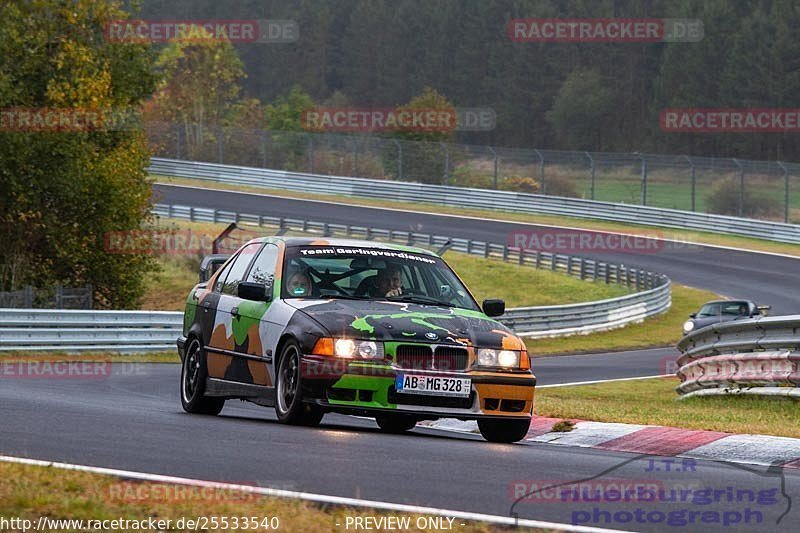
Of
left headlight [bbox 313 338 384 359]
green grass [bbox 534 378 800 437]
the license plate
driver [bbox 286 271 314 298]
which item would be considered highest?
driver [bbox 286 271 314 298]

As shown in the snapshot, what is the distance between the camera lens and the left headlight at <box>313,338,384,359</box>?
10203mm

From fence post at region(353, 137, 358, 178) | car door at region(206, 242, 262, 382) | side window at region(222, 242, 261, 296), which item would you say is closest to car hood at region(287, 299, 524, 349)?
car door at region(206, 242, 262, 382)

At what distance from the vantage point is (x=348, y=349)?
10.2 meters

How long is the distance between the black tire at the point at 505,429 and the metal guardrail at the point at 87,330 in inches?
567

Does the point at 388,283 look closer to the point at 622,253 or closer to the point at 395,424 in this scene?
the point at 395,424

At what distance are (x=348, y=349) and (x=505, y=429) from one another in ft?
4.87

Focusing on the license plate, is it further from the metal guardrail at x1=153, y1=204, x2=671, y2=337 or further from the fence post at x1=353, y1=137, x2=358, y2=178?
the fence post at x1=353, y1=137, x2=358, y2=178

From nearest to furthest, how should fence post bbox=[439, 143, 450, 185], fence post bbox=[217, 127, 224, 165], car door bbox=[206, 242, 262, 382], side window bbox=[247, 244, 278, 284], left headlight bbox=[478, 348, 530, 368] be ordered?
left headlight bbox=[478, 348, 530, 368] → side window bbox=[247, 244, 278, 284] → car door bbox=[206, 242, 262, 382] → fence post bbox=[439, 143, 450, 185] → fence post bbox=[217, 127, 224, 165]

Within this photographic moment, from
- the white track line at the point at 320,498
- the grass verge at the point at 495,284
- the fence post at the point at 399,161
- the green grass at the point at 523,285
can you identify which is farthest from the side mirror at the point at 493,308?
the fence post at the point at 399,161

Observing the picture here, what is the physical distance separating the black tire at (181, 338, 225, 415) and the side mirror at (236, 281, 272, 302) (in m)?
1.32

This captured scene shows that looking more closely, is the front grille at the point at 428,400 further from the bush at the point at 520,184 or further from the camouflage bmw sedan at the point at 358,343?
the bush at the point at 520,184

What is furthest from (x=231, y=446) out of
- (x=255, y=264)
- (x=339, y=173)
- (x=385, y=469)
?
(x=339, y=173)

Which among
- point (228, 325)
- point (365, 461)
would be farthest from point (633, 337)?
point (365, 461)

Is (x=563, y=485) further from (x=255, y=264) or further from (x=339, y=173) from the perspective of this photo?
(x=339, y=173)
